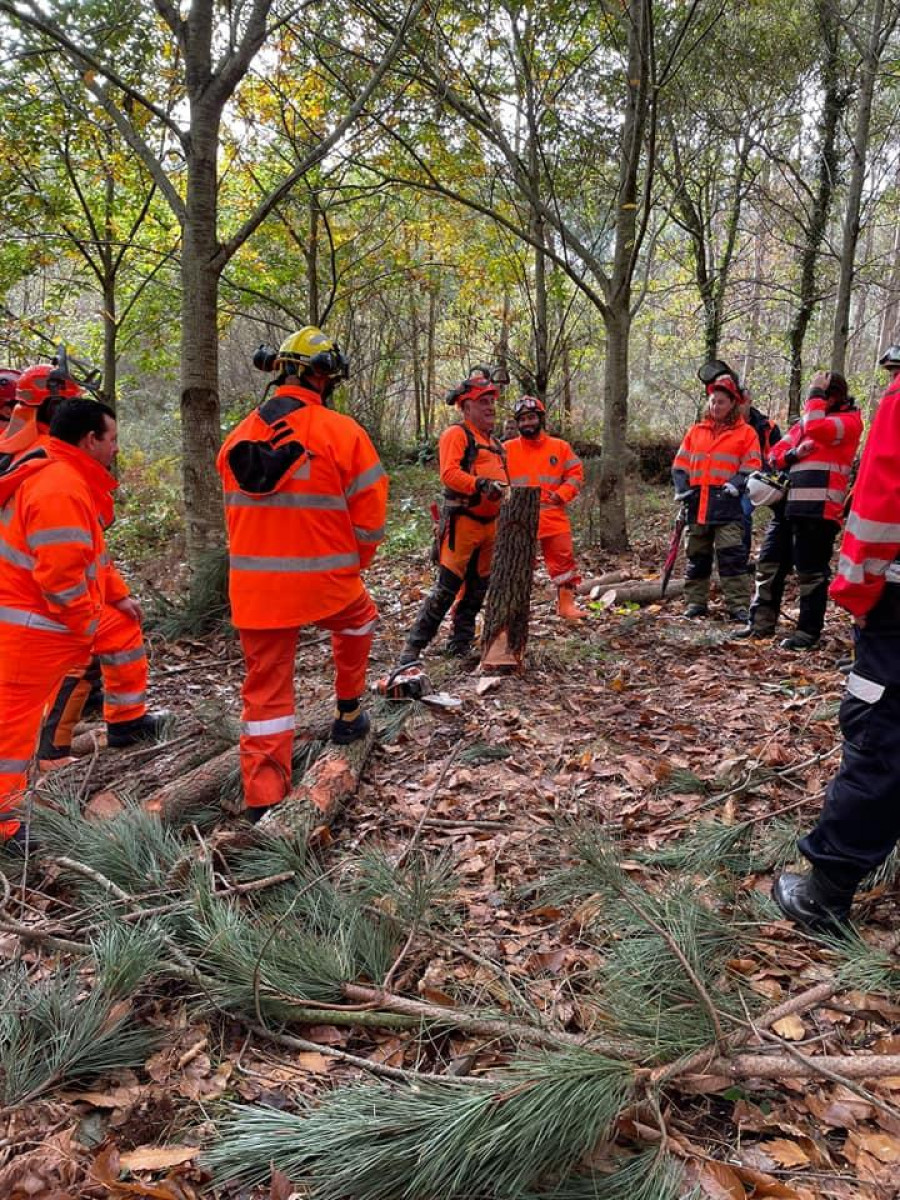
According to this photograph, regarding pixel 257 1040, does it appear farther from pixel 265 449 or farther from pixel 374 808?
pixel 265 449

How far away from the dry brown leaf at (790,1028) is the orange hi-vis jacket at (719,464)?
5.85m

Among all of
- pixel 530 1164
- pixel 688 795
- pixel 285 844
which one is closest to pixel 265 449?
pixel 285 844

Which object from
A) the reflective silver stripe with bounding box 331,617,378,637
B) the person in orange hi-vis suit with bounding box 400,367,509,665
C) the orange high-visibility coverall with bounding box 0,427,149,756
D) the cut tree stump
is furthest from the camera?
the person in orange hi-vis suit with bounding box 400,367,509,665

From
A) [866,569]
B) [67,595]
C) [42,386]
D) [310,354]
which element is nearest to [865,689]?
[866,569]

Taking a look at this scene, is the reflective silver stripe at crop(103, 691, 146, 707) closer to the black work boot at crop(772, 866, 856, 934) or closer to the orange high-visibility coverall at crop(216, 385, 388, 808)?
the orange high-visibility coverall at crop(216, 385, 388, 808)

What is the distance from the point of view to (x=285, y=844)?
3.05 meters

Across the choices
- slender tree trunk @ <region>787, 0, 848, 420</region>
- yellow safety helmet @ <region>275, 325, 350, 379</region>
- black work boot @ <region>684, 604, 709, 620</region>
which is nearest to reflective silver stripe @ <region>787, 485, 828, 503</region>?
black work boot @ <region>684, 604, 709, 620</region>

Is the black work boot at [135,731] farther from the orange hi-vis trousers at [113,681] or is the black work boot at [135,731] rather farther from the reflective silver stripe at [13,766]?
the reflective silver stripe at [13,766]

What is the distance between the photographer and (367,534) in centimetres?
389

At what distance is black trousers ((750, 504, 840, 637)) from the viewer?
6.09 metres

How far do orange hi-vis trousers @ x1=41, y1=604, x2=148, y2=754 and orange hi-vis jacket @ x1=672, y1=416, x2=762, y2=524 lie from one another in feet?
18.2

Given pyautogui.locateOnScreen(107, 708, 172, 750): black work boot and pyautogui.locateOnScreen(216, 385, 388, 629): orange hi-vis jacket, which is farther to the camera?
pyautogui.locateOnScreen(107, 708, 172, 750): black work boot

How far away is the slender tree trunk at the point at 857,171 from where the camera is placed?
7.66m

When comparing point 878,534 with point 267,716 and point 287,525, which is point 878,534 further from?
point 267,716
